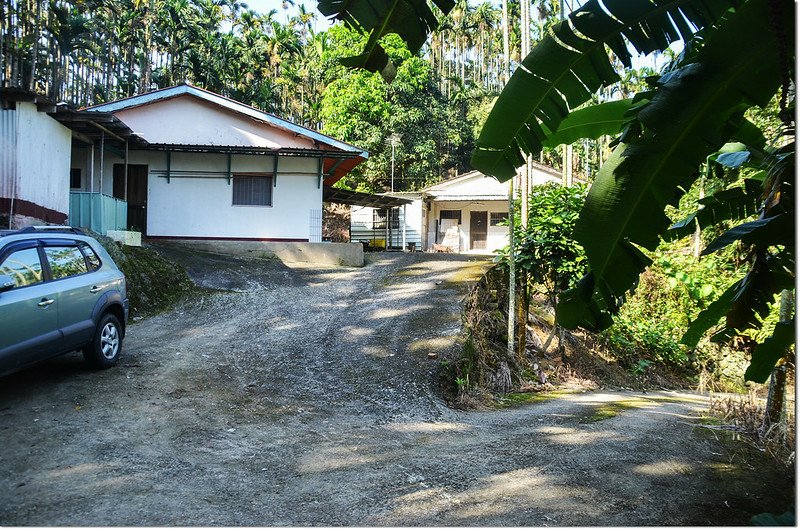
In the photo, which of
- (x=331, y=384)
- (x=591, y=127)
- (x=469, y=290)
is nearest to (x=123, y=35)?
(x=469, y=290)

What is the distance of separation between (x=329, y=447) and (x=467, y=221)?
82.2 ft

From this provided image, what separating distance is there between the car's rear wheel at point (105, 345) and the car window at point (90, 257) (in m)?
0.62

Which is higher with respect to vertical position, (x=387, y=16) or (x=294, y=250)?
(x=387, y=16)

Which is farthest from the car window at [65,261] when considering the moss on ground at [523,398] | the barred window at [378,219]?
the barred window at [378,219]

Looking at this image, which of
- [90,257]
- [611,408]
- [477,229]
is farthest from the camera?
[477,229]

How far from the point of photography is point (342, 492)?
4.44 m

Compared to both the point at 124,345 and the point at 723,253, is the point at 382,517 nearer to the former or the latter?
the point at 124,345

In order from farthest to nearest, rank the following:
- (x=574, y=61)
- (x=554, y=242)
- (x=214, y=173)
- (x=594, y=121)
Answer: (x=214, y=173)
(x=554, y=242)
(x=594, y=121)
(x=574, y=61)

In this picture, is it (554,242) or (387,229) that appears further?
(387,229)

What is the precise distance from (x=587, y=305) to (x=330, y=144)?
15.2 meters

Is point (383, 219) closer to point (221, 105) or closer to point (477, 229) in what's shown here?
point (477, 229)

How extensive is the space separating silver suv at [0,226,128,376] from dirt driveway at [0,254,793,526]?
1.57ft

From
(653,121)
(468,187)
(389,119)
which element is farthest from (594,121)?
(389,119)

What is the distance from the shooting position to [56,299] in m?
6.48
